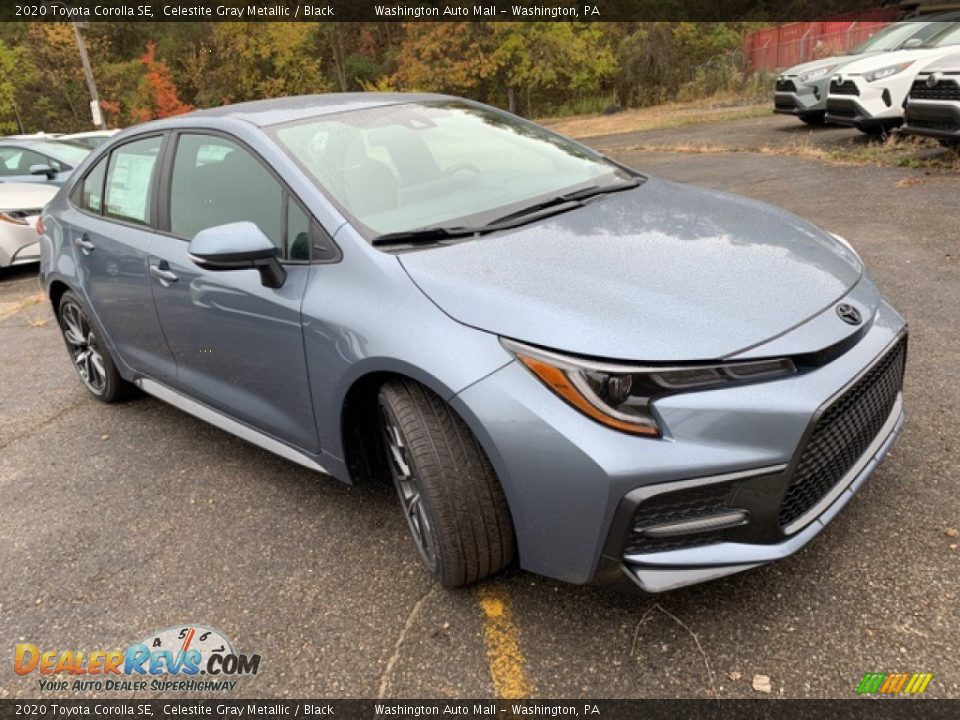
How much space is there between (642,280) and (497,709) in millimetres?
1269

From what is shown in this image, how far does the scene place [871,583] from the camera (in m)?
2.19

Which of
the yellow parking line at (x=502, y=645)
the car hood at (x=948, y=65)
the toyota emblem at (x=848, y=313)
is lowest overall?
the yellow parking line at (x=502, y=645)

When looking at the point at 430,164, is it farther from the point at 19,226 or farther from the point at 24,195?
the point at 24,195

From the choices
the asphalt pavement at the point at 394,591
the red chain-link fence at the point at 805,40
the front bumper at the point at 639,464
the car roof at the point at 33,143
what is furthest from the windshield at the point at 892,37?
the car roof at the point at 33,143

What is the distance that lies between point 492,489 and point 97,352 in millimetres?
3038

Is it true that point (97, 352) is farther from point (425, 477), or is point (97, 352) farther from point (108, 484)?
point (425, 477)

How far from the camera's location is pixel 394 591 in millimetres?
2436

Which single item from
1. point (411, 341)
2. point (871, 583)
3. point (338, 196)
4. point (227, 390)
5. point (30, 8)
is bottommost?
point (871, 583)

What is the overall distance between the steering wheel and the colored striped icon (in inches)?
86.3

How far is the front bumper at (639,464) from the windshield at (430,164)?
946 mm

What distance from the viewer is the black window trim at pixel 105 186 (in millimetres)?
3327

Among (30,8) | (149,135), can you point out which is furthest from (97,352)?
(30,8)

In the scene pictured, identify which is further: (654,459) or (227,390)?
(227,390)

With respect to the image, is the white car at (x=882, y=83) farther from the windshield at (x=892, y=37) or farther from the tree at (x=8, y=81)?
the tree at (x=8, y=81)
